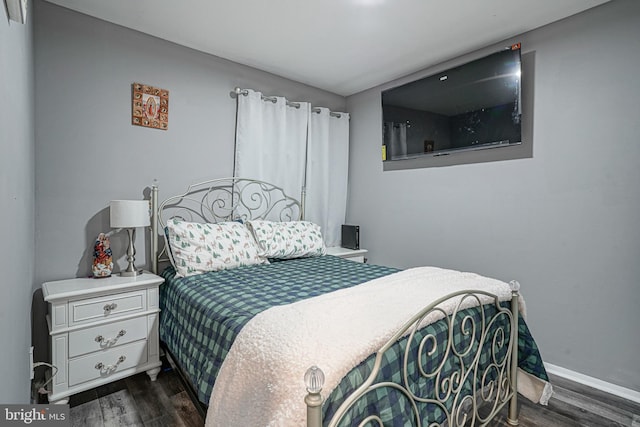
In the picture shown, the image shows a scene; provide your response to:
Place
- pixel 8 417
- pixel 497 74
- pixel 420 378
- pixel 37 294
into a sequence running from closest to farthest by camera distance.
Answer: pixel 8 417, pixel 420 378, pixel 37 294, pixel 497 74

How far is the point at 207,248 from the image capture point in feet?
7.68

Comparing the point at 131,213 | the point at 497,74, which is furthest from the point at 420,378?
the point at 497,74

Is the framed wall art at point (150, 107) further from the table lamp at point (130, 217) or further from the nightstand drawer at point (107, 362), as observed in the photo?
the nightstand drawer at point (107, 362)

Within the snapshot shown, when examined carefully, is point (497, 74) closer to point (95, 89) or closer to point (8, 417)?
point (95, 89)

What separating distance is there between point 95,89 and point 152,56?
519 millimetres

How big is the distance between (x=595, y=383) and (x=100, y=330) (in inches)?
125

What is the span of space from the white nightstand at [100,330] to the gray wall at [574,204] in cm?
246

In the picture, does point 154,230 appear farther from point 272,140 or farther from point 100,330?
point 272,140

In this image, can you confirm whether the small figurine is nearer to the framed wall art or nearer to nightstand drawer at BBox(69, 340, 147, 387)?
nightstand drawer at BBox(69, 340, 147, 387)

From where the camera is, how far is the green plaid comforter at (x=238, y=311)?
116cm

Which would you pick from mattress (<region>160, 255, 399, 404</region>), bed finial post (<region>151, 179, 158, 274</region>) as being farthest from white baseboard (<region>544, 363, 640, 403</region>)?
bed finial post (<region>151, 179, 158, 274</region>)

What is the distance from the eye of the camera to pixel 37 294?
2.12 metres

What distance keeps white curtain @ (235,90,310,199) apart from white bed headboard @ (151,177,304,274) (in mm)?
101

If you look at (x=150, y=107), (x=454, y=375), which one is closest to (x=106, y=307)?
(x=150, y=107)
